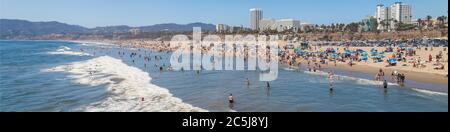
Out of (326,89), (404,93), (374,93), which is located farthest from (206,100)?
(404,93)

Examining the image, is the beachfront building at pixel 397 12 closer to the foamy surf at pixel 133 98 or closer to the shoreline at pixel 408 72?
the shoreline at pixel 408 72

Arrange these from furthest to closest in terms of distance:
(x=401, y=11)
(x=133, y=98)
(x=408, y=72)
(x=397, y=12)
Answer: (x=397, y=12) → (x=401, y=11) → (x=408, y=72) → (x=133, y=98)

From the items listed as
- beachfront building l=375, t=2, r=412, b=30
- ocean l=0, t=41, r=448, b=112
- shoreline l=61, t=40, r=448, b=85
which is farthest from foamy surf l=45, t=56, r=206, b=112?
beachfront building l=375, t=2, r=412, b=30

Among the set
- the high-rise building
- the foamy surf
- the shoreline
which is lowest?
the foamy surf

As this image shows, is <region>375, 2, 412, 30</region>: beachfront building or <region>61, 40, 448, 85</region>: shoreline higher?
<region>375, 2, 412, 30</region>: beachfront building

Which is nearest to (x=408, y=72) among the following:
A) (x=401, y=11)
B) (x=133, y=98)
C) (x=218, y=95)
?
(x=218, y=95)

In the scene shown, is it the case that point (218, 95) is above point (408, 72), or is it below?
below

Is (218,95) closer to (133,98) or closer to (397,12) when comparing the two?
(133,98)

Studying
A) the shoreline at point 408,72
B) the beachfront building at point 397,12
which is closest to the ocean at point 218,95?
the shoreline at point 408,72

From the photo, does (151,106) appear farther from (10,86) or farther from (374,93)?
(10,86)

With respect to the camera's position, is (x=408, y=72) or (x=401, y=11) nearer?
(x=408, y=72)

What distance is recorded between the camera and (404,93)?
80.1 feet

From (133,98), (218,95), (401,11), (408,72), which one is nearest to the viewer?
(133,98)

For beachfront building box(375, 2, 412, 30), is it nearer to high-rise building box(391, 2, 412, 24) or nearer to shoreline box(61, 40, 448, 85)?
high-rise building box(391, 2, 412, 24)
